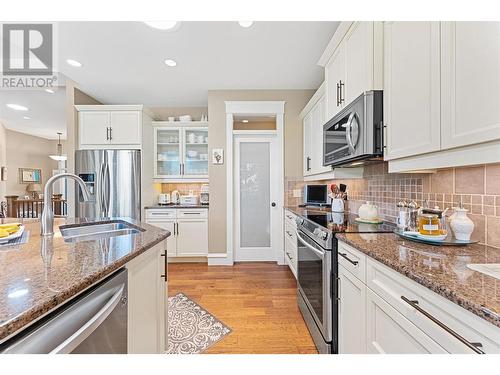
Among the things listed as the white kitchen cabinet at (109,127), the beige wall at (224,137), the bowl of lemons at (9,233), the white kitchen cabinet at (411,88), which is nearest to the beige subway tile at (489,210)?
the white kitchen cabinet at (411,88)

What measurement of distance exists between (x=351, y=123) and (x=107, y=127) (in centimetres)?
363

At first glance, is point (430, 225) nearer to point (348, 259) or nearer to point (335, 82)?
point (348, 259)

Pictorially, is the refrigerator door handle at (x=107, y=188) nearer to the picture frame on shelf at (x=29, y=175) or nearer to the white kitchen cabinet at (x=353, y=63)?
the white kitchen cabinet at (x=353, y=63)

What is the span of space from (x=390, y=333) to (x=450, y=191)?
91 centimetres

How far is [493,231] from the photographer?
116 centimetres

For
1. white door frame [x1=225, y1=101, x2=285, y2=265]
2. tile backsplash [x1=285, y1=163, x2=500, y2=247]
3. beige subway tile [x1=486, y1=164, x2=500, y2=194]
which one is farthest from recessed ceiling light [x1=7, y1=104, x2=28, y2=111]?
beige subway tile [x1=486, y1=164, x2=500, y2=194]

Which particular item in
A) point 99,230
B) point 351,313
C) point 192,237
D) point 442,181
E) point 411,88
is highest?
point 411,88

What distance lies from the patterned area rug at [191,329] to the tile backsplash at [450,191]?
5.70 ft

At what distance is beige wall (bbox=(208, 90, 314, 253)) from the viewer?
384cm

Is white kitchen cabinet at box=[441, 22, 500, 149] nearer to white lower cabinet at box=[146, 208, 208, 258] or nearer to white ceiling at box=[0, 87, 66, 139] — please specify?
white lower cabinet at box=[146, 208, 208, 258]

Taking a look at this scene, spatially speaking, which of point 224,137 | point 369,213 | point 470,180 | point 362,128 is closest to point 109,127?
point 224,137

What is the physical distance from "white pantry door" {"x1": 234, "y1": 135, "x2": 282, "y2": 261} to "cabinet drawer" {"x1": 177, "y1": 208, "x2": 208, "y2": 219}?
514 mm
